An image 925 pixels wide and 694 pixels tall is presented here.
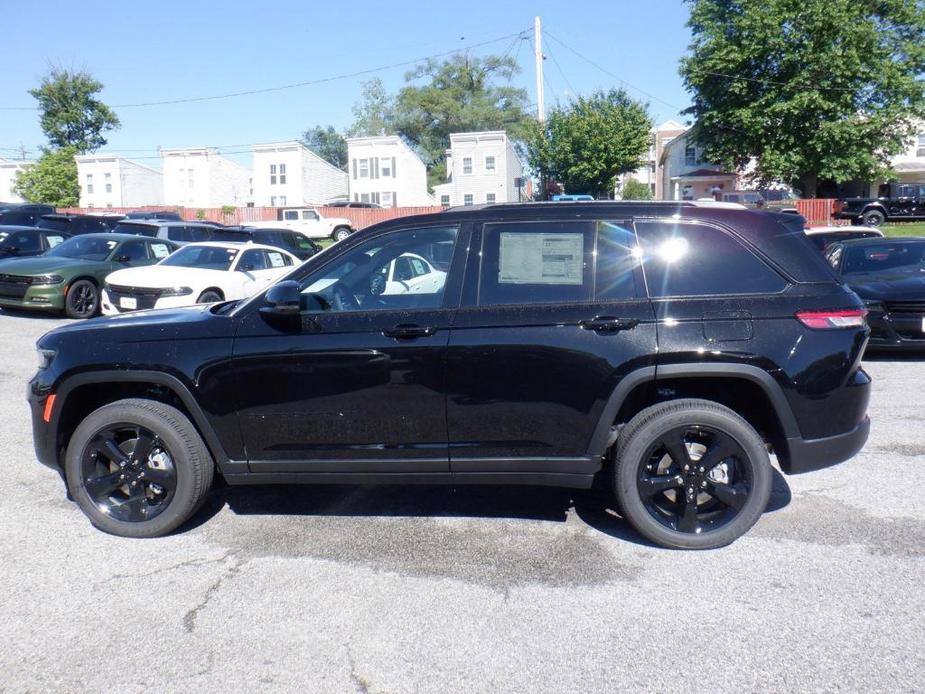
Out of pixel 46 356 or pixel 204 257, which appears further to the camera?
pixel 204 257

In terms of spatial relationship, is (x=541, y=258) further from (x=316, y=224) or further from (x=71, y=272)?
(x=316, y=224)

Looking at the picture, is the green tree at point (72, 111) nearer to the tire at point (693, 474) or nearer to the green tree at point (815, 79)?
the green tree at point (815, 79)

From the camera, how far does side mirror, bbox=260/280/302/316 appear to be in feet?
13.5

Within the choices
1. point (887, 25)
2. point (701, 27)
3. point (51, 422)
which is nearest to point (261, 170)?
point (701, 27)

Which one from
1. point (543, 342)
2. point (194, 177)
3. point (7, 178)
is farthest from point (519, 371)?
point (7, 178)

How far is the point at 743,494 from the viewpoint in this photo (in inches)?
164

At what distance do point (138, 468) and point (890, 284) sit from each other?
8.44 m

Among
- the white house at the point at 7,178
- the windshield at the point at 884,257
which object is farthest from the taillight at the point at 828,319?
the white house at the point at 7,178

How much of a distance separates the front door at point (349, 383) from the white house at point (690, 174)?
4981 cm

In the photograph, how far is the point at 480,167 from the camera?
174 ft

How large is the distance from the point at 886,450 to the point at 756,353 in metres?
2.62

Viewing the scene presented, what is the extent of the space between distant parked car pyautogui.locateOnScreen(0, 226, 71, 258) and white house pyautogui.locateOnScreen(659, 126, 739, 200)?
137 ft

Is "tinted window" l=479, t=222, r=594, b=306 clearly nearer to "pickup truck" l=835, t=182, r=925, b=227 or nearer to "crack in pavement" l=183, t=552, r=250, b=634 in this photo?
"crack in pavement" l=183, t=552, r=250, b=634

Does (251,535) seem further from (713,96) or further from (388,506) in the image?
(713,96)
